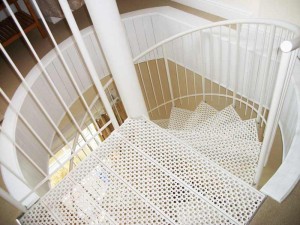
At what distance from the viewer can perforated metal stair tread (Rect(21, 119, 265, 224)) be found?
1.46m

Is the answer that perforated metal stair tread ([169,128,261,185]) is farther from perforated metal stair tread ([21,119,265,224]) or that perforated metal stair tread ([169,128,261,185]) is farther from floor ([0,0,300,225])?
floor ([0,0,300,225])

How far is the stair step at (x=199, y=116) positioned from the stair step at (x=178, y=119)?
5.7 inches

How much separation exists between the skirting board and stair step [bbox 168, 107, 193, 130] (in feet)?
4.03

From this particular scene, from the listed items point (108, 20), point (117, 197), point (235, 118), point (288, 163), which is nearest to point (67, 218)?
point (117, 197)

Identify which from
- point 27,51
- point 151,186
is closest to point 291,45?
point 151,186

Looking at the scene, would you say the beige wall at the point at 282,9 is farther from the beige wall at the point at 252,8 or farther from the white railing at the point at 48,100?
the white railing at the point at 48,100

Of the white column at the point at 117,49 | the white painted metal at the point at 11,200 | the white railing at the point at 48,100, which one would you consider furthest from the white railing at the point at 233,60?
the white painted metal at the point at 11,200

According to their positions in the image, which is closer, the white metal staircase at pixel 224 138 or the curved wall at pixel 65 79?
the white metal staircase at pixel 224 138

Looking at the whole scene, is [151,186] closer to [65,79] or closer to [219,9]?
[65,79]

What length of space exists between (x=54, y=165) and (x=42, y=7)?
2.74 m

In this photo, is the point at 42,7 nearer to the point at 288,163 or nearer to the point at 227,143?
the point at 227,143

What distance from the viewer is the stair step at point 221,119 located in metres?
2.69

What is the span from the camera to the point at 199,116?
3.02 metres

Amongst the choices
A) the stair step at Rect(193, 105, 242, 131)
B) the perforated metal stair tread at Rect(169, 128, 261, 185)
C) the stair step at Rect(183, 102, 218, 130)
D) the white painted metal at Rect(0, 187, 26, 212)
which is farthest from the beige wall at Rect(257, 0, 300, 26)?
the white painted metal at Rect(0, 187, 26, 212)
